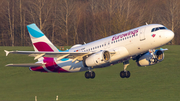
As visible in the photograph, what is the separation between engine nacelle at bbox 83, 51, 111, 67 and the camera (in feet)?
155

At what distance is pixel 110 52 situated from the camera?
47.1 metres

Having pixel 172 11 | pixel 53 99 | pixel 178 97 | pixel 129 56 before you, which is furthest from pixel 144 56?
pixel 53 99

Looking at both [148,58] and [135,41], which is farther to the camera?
[148,58]

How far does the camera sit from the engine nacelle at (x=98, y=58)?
4725 centimetres

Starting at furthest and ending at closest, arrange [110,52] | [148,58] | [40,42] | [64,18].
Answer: [64,18]
[40,42]
[148,58]
[110,52]

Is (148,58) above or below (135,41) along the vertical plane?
below

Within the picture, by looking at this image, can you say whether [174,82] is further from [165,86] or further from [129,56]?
[129,56]

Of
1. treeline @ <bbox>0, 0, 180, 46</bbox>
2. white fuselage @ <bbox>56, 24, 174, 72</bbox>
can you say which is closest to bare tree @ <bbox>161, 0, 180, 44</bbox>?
treeline @ <bbox>0, 0, 180, 46</bbox>

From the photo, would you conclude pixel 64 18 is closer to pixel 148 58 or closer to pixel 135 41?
pixel 148 58

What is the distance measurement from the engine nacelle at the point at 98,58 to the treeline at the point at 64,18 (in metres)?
53.0

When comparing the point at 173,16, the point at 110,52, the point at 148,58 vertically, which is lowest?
the point at 148,58

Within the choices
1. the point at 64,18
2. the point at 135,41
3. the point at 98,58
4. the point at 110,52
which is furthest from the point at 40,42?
the point at 64,18

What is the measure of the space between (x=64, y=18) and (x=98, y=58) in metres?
61.8

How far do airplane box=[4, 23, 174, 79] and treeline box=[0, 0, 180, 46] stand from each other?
48.8m
